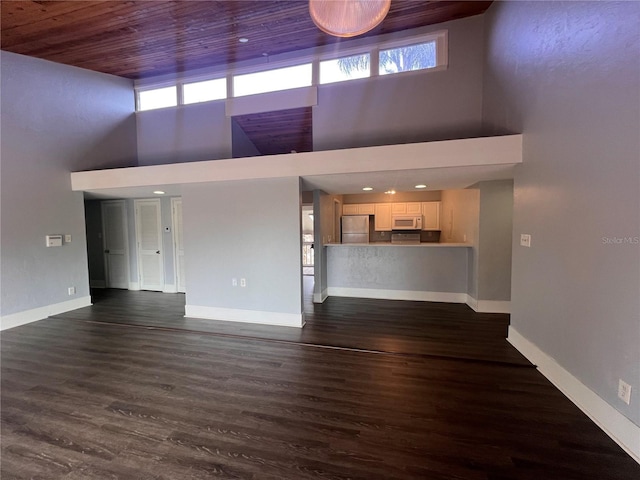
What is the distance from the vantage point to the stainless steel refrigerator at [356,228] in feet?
24.3

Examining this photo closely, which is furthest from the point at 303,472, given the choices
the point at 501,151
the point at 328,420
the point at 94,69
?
the point at 94,69

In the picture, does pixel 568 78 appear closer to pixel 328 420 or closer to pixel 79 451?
pixel 328 420

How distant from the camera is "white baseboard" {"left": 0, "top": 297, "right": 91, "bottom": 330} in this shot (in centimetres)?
421

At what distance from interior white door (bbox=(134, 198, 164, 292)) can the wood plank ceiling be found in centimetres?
272

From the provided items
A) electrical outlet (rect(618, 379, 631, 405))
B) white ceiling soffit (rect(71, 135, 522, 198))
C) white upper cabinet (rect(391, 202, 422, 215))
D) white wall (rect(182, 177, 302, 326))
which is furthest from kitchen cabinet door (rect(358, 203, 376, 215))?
electrical outlet (rect(618, 379, 631, 405))

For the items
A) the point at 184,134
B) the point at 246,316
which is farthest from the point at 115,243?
the point at 246,316

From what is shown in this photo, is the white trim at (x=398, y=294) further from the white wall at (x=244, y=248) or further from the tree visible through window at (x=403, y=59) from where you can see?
the tree visible through window at (x=403, y=59)

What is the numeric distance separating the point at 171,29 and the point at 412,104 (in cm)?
376

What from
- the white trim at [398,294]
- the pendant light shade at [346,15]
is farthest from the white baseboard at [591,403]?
the pendant light shade at [346,15]

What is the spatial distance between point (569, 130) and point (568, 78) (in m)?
0.44

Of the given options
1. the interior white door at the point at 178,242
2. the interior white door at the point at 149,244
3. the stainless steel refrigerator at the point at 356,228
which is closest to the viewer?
the interior white door at the point at 178,242

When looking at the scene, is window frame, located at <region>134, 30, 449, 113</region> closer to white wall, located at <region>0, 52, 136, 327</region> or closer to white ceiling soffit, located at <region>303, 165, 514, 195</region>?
white wall, located at <region>0, 52, 136, 327</region>

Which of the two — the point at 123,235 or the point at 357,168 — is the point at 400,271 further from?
the point at 123,235

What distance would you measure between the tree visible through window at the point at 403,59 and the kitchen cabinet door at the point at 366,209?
11.5ft
